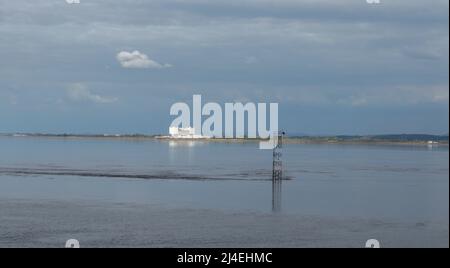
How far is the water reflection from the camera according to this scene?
44.0m

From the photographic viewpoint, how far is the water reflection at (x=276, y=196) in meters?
44.0

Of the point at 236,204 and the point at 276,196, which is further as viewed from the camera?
the point at 276,196

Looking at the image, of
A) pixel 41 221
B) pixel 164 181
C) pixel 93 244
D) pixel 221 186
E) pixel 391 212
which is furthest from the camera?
pixel 164 181

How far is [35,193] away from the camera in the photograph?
50.0m

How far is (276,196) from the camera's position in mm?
50969

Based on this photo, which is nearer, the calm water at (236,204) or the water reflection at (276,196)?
the calm water at (236,204)

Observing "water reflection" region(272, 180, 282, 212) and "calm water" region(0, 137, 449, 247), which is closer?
"calm water" region(0, 137, 449, 247)
